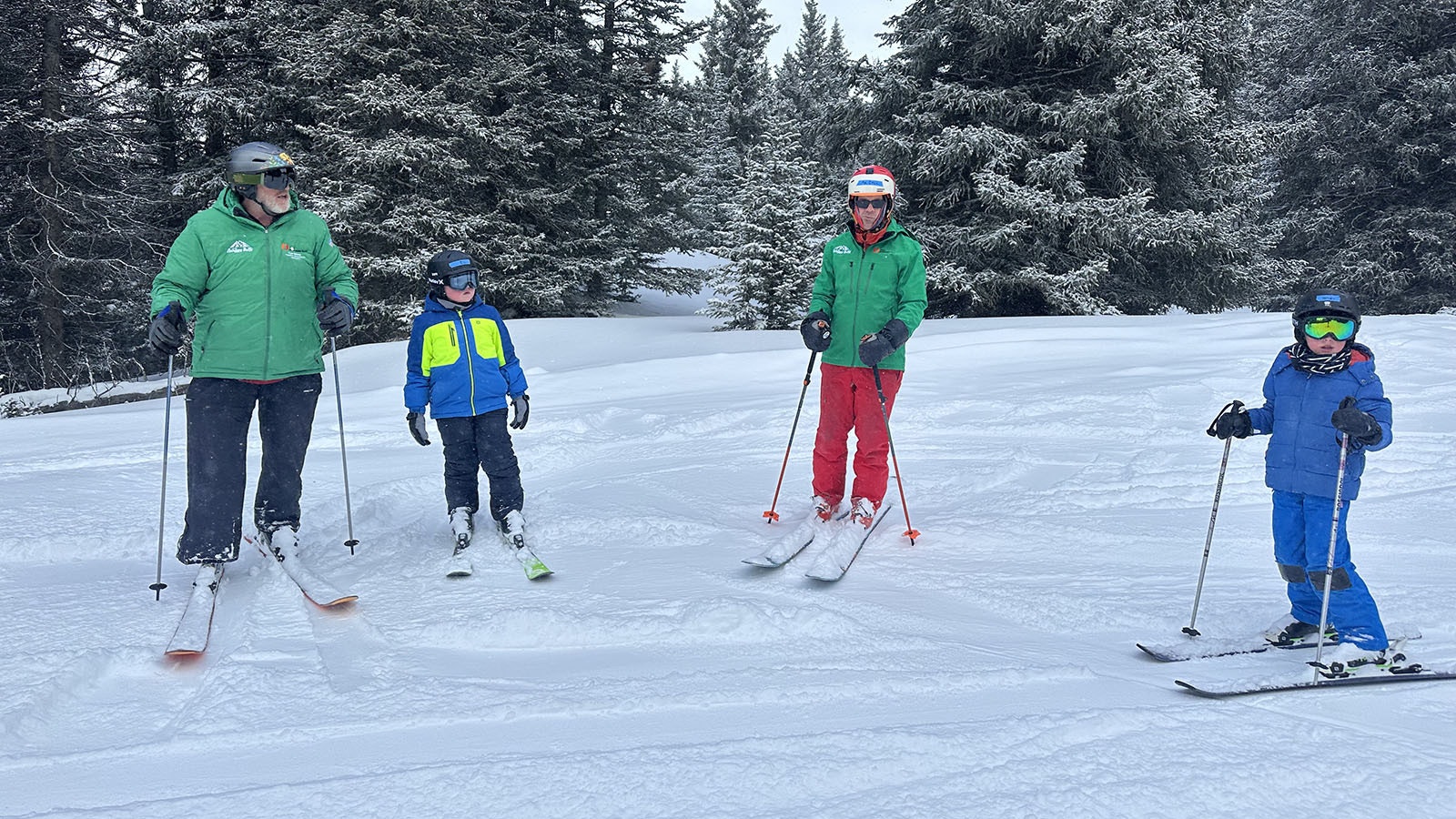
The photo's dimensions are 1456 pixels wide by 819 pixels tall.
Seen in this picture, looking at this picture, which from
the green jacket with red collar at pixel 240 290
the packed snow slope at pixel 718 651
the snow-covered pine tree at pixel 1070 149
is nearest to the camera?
the packed snow slope at pixel 718 651

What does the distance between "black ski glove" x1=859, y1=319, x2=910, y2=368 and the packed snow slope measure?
3.23 ft

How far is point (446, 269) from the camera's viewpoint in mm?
4289

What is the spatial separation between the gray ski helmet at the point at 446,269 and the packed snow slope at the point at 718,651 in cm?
131

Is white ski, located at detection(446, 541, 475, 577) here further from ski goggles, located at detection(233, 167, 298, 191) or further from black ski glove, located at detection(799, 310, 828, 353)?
black ski glove, located at detection(799, 310, 828, 353)

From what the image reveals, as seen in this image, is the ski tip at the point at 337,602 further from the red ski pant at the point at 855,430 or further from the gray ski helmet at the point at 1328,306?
the gray ski helmet at the point at 1328,306

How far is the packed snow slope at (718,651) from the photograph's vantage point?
2297mm

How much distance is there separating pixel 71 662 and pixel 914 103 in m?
15.3

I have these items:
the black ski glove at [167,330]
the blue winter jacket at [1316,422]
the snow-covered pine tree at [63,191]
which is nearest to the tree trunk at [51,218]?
the snow-covered pine tree at [63,191]

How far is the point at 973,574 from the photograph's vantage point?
4188 mm

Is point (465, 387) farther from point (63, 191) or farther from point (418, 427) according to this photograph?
point (63, 191)

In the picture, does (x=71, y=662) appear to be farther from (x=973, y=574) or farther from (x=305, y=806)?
(x=973, y=574)

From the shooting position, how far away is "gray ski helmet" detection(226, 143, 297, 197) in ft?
12.5

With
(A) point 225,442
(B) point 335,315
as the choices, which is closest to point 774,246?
(B) point 335,315

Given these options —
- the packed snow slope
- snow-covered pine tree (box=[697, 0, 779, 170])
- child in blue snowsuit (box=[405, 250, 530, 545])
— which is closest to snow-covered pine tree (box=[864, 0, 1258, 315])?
the packed snow slope
